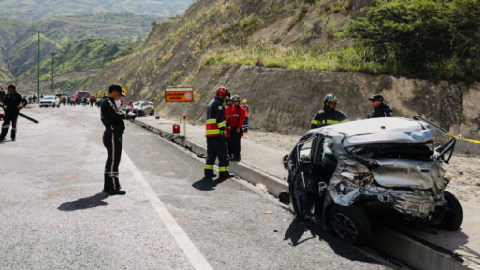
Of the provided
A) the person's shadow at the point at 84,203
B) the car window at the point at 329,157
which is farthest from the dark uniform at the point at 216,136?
the car window at the point at 329,157

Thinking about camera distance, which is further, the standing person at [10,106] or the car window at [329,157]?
the standing person at [10,106]

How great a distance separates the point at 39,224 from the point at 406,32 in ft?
65.4

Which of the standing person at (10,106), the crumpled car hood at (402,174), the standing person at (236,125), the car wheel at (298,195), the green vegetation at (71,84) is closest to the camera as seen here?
the crumpled car hood at (402,174)

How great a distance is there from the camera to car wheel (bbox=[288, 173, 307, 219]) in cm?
620

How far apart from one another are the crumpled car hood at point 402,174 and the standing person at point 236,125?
703 centimetres

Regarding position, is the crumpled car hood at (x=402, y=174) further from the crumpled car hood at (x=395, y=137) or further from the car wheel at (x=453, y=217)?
the car wheel at (x=453, y=217)

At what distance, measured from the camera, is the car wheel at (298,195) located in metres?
6.20

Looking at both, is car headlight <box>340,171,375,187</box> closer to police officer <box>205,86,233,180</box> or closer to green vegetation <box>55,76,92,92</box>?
police officer <box>205,86,233,180</box>

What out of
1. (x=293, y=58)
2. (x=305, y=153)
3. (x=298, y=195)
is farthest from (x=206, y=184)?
(x=293, y=58)

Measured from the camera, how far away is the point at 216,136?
10.1m

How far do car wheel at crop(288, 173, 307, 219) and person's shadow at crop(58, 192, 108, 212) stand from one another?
281cm

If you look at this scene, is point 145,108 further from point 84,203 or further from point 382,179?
point 382,179

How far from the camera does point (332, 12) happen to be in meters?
33.4

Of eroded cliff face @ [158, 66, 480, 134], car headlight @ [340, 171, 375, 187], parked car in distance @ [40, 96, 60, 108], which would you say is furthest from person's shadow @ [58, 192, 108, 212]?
parked car in distance @ [40, 96, 60, 108]
